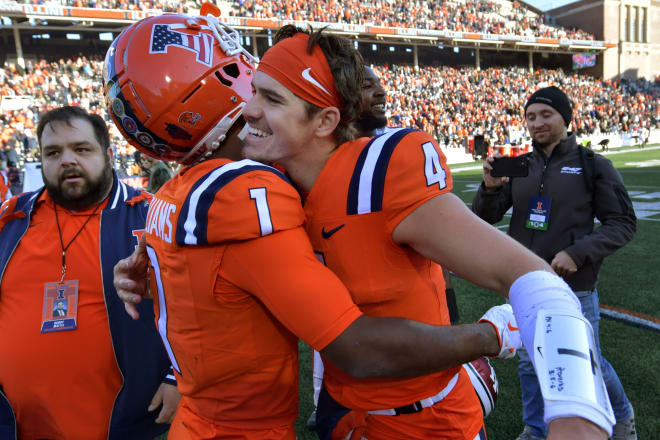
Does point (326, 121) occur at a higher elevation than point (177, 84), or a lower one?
lower

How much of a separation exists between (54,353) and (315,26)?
110 ft

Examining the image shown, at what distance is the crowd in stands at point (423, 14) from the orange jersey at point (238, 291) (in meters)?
37.1

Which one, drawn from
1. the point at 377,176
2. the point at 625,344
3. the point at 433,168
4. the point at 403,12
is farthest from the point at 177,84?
the point at 403,12

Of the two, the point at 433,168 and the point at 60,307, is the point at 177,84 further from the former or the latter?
the point at 60,307

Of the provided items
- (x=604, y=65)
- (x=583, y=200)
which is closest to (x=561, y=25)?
(x=604, y=65)

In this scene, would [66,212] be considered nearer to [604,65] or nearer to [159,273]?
[159,273]

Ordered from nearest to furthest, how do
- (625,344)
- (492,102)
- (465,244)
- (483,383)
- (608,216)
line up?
(465,244) < (483,383) < (608,216) < (625,344) < (492,102)

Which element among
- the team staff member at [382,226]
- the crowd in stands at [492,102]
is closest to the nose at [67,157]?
the team staff member at [382,226]

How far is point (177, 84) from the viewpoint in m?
1.62

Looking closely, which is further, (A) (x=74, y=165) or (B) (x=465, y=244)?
(A) (x=74, y=165)

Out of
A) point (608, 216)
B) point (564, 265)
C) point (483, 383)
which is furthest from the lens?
point (608, 216)

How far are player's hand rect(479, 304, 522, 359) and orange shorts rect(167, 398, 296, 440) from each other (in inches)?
26.7

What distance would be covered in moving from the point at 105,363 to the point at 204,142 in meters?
1.34

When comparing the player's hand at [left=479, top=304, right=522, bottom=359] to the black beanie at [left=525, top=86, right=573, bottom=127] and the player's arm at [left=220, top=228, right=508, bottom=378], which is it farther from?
the black beanie at [left=525, top=86, right=573, bottom=127]
